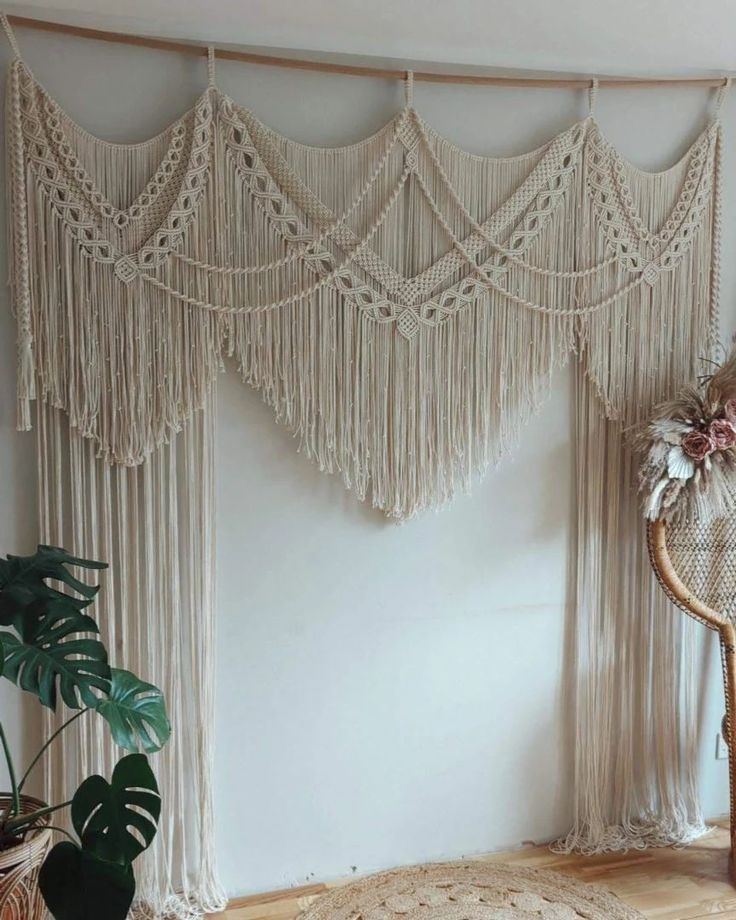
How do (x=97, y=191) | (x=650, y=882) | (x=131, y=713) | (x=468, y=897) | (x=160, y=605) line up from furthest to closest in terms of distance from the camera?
(x=650, y=882) → (x=468, y=897) → (x=160, y=605) → (x=97, y=191) → (x=131, y=713)

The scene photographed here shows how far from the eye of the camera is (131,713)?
1790mm

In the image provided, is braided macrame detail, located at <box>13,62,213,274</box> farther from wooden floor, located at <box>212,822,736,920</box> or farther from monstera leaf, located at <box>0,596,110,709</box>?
wooden floor, located at <box>212,822,736,920</box>

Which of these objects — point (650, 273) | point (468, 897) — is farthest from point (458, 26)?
point (468, 897)

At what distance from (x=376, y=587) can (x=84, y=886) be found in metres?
1.12

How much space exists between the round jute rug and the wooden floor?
0.17 feet

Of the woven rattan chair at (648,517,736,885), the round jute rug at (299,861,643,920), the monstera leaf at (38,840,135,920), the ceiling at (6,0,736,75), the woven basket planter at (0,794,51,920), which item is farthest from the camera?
the woven rattan chair at (648,517,736,885)

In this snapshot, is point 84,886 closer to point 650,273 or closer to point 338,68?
point 338,68

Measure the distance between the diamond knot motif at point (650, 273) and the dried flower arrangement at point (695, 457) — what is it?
0.31 metres

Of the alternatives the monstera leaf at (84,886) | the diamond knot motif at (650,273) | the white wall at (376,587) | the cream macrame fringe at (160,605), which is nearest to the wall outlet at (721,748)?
the white wall at (376,587)

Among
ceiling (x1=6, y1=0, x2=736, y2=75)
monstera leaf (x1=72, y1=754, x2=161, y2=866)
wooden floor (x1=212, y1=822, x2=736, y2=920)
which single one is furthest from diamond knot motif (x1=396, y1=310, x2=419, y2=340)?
wooden floor (x1=212, y1=822, x2=736, y2=920)

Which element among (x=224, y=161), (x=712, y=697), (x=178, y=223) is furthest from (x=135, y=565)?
(x=712, y=697)

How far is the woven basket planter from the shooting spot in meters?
1.68

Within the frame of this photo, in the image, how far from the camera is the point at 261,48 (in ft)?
7.35

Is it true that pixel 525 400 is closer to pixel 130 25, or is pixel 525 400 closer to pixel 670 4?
pixel 670 4
